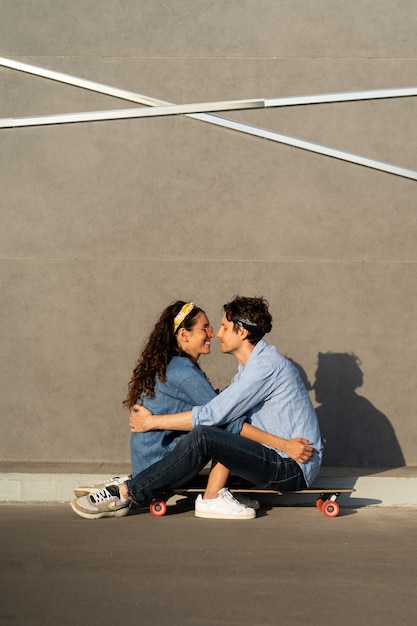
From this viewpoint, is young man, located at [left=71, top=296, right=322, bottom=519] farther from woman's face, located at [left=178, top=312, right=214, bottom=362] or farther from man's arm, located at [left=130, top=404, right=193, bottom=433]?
woman's face, located at [left=178, top=312, right=214, bottom=362]

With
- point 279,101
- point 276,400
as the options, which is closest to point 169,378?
point 276,400

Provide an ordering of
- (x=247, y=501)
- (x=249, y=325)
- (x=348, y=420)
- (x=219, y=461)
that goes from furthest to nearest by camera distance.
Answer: (x=348, y=420) → (x=247, y=501) → (x=249, y=325) → (x=219, y=461)

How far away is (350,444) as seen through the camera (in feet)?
23.1

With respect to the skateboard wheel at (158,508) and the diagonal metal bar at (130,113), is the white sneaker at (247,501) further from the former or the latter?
the diagonal metal bar at (130,113)

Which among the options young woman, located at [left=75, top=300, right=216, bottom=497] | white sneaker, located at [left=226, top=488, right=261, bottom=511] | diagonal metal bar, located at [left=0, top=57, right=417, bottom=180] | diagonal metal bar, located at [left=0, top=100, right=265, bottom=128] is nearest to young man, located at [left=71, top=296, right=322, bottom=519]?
young woman, located at [left=75, top=300, right=216, bottom=497]

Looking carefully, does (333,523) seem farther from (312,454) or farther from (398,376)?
(398,376)

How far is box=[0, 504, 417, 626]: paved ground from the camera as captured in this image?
3.62 m

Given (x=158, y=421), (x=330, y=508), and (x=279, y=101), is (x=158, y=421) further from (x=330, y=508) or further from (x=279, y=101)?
(x=279, y=101)

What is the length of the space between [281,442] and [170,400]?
688 mm

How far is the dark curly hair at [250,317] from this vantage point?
223 inches

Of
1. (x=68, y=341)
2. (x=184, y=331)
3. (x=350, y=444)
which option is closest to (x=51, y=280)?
(x=68, y=341)

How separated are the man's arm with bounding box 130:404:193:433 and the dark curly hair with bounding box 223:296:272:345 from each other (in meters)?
0.60

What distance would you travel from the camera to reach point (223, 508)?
554 centimetres

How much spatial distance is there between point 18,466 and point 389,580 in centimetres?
336
